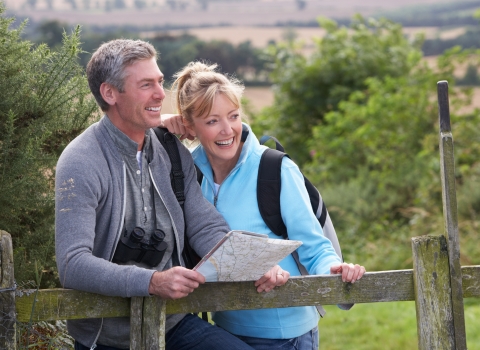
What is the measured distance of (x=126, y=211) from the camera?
2.61m

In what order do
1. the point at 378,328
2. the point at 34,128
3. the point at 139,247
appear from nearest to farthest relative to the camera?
the point at 139,247 < the point at 34,128 < the point at 378,328

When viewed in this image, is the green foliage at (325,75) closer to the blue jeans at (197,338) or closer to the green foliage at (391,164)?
the green foliage at (391,164)

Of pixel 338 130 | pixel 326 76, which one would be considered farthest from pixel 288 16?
pixel 338 130

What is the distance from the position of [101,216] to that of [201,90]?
75 centimetres

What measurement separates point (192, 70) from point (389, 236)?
7487 millimetres

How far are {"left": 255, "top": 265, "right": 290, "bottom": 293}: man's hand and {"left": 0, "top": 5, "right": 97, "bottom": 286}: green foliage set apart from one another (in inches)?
44.1

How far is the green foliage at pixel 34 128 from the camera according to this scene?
10.4 ft

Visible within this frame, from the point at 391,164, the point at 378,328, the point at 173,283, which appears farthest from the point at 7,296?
the point at 391,164

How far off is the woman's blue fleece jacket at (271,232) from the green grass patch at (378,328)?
156 inches

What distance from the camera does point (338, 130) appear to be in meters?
13.8

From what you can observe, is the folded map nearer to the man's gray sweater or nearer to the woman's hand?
the man's gray sweater

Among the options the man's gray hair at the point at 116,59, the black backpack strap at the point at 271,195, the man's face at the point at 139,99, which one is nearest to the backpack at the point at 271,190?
the black backpack strap at the point at 271,195

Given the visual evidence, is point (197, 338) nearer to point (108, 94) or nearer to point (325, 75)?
point (108, 94)

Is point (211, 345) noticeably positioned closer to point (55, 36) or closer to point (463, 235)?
point (463, 235)
